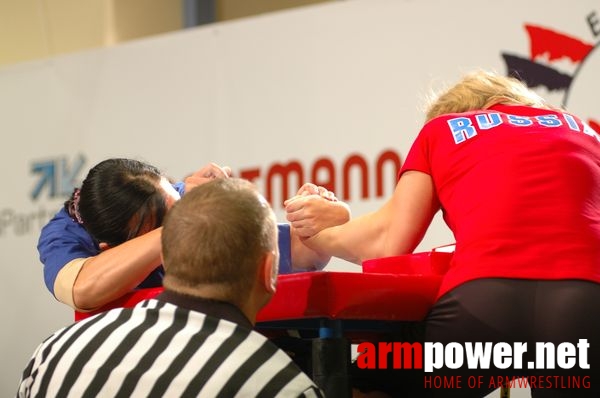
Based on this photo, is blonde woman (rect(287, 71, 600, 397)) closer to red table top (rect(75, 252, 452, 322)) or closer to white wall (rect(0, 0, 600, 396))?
red table top (rect(75, 252, 452, 322))

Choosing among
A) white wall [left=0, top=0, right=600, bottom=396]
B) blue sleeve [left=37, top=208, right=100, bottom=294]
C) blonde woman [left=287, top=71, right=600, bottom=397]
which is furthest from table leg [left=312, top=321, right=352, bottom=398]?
white wall [left=0, top=0, right=600, bottom=396]

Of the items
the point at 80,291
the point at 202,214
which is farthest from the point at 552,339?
the point at 80,291

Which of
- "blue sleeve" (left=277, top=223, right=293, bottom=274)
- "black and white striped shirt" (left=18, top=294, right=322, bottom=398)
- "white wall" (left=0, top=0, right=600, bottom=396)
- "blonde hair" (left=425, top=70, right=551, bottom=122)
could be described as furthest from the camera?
"white wall" (left=0, top=0, right=600, bottom=396)

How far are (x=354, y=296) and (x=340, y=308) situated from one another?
0.11ft

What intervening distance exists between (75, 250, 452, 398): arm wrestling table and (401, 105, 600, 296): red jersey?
63 millimetres

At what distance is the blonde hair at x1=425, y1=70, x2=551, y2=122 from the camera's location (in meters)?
2.02

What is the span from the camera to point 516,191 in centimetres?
179

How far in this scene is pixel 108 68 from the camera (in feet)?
14.4

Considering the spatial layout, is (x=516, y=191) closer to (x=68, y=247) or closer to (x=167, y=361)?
(x=167, y=361)

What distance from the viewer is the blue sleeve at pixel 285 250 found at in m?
2.37

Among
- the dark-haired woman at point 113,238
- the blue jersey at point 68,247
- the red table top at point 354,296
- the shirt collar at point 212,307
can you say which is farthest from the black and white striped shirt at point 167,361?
the blue jersey at point 68,247

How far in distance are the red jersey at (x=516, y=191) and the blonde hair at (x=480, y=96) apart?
0.08 meters

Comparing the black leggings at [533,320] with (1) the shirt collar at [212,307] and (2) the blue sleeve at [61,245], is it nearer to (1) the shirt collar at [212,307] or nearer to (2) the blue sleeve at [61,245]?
(1) the shirt collar at [212,307]

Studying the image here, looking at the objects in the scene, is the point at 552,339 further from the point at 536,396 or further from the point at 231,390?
the point at 231,390
